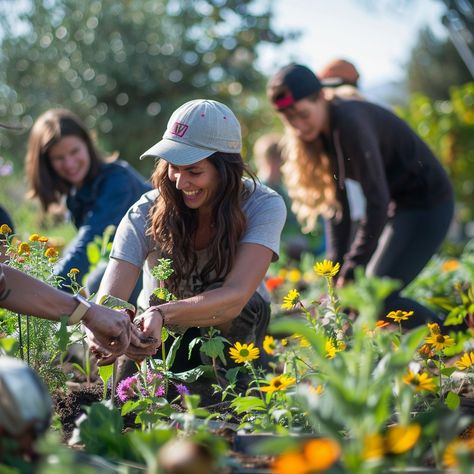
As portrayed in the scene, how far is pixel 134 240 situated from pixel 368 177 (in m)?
1.47

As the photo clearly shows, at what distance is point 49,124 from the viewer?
184 inches

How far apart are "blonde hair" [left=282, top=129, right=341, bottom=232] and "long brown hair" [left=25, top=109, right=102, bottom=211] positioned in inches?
41.4

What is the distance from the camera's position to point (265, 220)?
9.87ft

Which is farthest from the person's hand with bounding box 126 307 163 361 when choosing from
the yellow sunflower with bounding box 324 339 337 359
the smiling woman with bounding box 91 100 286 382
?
the yellow sunflower with bounding box 324 339 337 359

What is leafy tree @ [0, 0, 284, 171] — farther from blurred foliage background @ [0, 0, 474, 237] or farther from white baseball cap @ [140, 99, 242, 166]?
white baseball cap @ [140, 99, 242, 166]

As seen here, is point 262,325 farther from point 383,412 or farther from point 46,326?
point 383,412

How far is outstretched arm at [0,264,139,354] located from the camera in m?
2.25

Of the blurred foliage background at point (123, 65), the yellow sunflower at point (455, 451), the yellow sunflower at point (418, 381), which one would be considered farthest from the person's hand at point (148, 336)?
the blurred foliage background at point (123, 65)

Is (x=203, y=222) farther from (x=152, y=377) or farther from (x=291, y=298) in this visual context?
(x=152, y=377)

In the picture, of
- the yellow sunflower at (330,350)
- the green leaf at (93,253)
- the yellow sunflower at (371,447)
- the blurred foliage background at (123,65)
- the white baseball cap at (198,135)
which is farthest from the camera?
the blurred foliage background at (123,65)

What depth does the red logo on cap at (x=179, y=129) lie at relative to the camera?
9.66 ft

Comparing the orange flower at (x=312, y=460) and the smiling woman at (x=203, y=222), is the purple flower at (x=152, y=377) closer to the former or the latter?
the smiling woman at (x=203, y=222)

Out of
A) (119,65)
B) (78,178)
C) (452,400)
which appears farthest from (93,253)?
(119,65)

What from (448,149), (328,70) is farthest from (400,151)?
(448,149)
